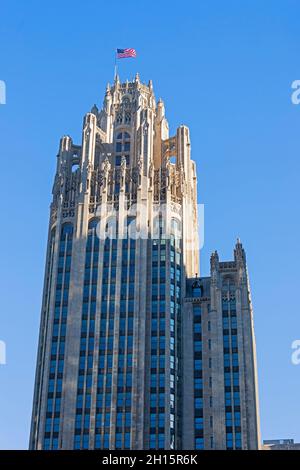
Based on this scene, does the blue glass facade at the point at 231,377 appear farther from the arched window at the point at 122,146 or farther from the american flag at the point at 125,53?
the american flag at the point at 125,53

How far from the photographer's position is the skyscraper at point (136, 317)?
403 ft

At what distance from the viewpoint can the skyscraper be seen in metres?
123

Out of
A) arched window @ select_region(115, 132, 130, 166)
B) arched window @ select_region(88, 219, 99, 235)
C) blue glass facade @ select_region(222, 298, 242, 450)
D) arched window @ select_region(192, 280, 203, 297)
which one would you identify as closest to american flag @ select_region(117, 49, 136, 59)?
arched window @ select_region(115, 132, 130, 166)

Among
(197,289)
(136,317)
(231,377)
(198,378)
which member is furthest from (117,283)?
(231,377)

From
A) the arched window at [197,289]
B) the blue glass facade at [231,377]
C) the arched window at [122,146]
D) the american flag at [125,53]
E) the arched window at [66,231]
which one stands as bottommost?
the blue glass facade at [231,377]

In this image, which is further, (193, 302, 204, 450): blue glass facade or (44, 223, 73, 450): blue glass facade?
(193, 302, 204, 450): blue glass facade

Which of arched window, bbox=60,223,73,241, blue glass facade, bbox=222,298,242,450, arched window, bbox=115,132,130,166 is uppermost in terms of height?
arched window, bbox=115,132,130,166

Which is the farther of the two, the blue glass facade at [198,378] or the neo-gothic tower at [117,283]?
the blue glass facade at [198,378]

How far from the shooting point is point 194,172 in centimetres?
16538

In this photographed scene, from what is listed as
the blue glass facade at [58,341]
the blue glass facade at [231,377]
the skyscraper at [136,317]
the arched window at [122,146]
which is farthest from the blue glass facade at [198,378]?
the arched window at [122,146]

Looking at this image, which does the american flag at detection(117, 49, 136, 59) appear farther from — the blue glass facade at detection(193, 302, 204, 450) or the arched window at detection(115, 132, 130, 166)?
the blue glass facade at detection(193, 302, 204, 450)

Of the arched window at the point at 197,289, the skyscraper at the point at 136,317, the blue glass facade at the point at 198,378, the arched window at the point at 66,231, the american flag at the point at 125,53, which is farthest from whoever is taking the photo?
the american flag at the point at 125,53

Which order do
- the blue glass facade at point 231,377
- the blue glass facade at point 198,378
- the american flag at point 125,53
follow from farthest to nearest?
1. the american flag at point 125,53
2. the blue glass facade at point 198,378
3. the blue glass facade at point 231,377
